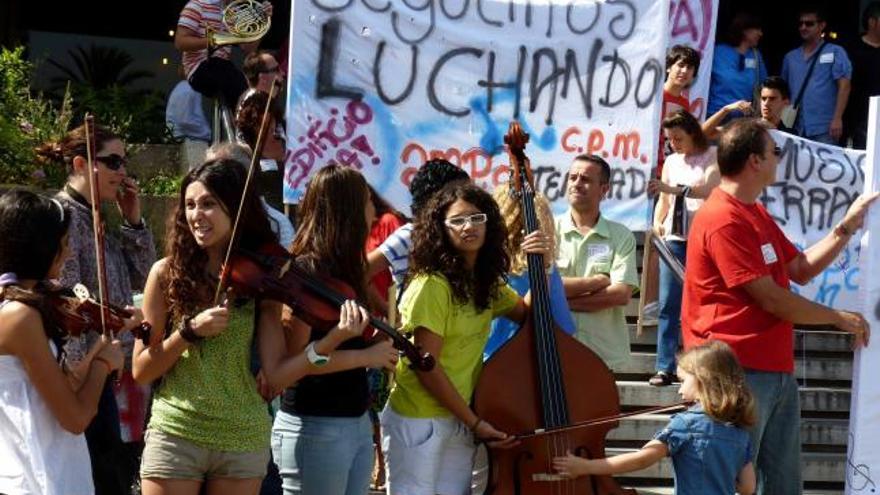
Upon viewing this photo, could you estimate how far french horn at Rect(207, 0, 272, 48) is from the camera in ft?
28.5

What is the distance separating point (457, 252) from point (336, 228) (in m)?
0.57

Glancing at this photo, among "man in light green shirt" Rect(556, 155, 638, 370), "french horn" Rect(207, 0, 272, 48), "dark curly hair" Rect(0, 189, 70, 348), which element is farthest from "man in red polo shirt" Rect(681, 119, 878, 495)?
"french horn" Rect(207, 0, 272, 48)

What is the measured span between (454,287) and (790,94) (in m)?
5.59

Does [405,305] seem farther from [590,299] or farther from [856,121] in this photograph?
[856,121]

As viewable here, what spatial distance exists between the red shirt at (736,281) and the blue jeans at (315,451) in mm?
1581

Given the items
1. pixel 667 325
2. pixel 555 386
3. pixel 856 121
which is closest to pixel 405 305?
pixel 555 386

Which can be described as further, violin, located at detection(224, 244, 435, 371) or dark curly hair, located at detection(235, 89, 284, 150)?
dark curly hair, located at detection(235, 89, 284, 150)

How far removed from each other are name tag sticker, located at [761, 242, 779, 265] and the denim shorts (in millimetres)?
2236

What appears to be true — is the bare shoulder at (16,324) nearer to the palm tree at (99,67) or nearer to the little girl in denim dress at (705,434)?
the little girl in denim dress at (705,434)

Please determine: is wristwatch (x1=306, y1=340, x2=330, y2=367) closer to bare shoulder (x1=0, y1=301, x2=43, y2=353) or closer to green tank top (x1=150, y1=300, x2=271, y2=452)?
green tank top (x1=150, y1=300, x2=271, y2=452)

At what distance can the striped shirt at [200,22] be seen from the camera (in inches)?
341

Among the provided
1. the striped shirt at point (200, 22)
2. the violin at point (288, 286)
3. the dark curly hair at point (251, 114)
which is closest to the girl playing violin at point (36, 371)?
the violin at point (288, 286)

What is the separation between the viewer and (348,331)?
4.70 meters

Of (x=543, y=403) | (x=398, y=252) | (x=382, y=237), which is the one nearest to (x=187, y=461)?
(x=543, y=403)
